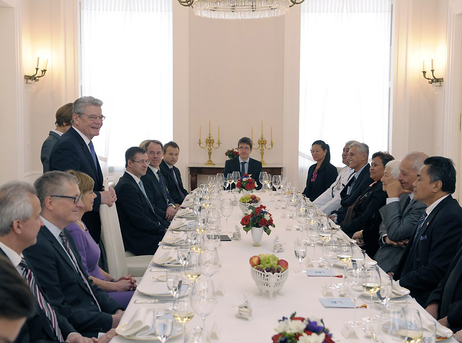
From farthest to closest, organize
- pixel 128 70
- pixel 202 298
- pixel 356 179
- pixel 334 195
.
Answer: pixel 128 70 < pixel 334 195 < pixel 356 179 < pixel 202 298

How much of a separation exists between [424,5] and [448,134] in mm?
2115

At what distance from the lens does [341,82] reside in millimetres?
8969

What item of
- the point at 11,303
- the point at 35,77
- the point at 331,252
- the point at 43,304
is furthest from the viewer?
the point at 35,77

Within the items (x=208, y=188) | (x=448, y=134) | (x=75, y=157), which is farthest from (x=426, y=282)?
(x=448, y=134)

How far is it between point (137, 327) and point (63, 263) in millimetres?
788

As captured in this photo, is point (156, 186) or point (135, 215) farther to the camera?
point (156, 186)

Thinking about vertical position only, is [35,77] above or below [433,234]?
above

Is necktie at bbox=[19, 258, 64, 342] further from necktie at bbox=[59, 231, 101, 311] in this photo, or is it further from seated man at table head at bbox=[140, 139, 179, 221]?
seated man at table head at bbox=[140, 139, 179, 221]

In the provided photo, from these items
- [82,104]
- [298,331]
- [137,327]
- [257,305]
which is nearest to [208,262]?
[257,305]

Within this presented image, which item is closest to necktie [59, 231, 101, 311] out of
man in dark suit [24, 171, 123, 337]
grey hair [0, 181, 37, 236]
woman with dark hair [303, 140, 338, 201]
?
man in dark suit [24, 171, 123, 337]

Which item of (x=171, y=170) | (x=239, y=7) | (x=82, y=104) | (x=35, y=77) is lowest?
(x=171, y=170)

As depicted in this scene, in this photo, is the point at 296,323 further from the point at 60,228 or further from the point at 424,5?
the point at 424,5

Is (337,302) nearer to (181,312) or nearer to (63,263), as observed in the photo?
(181,312)

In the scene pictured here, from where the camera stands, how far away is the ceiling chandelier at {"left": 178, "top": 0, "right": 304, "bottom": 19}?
4.82m
